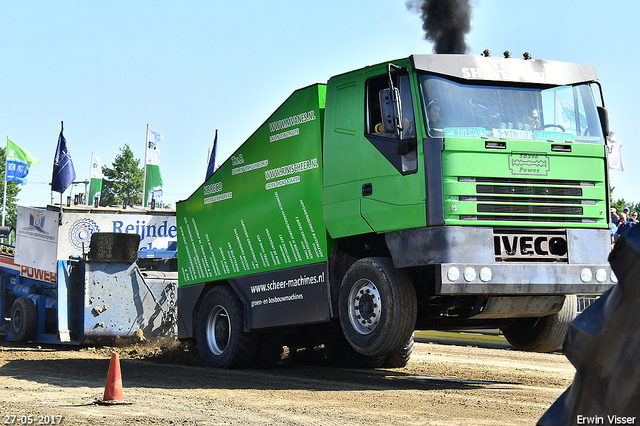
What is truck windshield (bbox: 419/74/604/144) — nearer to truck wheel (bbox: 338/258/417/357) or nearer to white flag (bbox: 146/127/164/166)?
truck wheel (bbox: 338/258/417/357)

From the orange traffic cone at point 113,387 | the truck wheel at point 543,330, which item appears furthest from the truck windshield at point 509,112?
the orange traffic cone at point 113,387

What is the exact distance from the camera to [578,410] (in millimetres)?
2779

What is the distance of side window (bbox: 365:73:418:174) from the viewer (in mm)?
8203

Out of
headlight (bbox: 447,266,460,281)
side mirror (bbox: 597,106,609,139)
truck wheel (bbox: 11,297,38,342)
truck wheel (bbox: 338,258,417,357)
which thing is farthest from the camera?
truck wheel (bbox: 11,297,38,342)

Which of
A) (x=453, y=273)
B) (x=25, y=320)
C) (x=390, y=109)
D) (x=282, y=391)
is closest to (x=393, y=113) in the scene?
(x=390, y=109)

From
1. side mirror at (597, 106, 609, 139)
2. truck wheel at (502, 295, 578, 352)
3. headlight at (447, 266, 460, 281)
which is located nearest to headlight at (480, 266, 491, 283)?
headlight at (447, 266, 460, 281)

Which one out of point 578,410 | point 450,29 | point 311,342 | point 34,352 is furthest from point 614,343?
point 34,352

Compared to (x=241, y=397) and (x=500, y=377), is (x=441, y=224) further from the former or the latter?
(x=500, y=377)

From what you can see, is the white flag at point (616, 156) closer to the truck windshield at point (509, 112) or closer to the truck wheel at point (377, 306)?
the truck windshield at point (509, 112)

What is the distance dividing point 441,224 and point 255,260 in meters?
3.77

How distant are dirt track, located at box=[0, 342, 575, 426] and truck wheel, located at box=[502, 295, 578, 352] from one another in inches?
21.9

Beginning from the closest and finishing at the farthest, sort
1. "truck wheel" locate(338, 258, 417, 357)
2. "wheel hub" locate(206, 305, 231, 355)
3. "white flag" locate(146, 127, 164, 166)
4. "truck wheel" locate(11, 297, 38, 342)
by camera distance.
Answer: "truck wheel" locate(338, 258, 417, 357) → "wheel hub" locate(206, 305, 231, 355) → "truck wheel" locate(11, 297, 38, 342) → "white flag" locate(146, 127, 164, 166)

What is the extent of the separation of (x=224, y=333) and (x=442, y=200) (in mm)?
5208

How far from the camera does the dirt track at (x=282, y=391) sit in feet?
22.7
